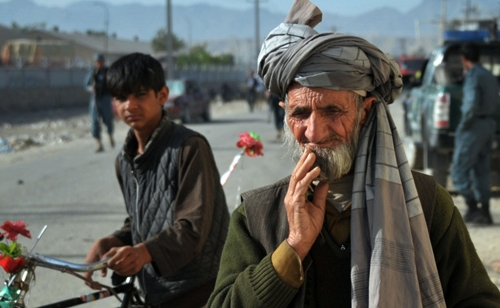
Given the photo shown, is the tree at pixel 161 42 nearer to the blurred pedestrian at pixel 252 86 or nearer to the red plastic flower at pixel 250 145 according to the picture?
the blurred pedestrian at pixel 252 86

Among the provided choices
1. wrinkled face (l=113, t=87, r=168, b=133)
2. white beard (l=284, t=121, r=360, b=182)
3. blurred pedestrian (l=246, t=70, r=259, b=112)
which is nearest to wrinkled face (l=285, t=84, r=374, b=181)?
white beard (l=284, t=121, r=360, b=182)

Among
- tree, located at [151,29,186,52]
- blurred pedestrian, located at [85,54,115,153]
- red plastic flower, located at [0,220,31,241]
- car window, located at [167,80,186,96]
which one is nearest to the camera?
red plastic flower, located at [0,220,31,241]

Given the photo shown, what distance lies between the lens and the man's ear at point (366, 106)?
237cm

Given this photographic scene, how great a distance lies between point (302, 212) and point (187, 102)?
26.4 m

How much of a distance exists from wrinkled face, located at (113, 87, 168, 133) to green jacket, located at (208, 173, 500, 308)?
1.32m

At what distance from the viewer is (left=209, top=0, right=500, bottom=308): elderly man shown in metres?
2.18

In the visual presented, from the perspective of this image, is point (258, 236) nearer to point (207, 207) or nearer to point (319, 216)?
point (319, 216)

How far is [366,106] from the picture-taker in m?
2.38

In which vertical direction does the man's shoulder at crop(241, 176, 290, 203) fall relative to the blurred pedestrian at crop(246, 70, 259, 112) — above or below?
above

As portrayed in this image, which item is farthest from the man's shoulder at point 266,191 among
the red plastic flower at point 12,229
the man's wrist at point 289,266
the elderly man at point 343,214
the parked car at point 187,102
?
the parked car at point 187,102

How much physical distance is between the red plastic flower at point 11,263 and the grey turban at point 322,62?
113cm

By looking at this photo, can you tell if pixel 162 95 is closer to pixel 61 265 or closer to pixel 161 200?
pixel 161 200

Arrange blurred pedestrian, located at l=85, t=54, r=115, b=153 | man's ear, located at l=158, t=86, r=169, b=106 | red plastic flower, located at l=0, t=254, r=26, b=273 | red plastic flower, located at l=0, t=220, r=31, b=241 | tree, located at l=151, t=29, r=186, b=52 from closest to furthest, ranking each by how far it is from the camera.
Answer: red plastic flower, located at l=0, t=254, r=26, b=273 → red plastic flower, located at l=0, t=220, r=31, b=241 → man's ear, located at l=158, t=86, r=169, b=106 → blurred pedestrian, located at l=85, t=54, r=115, b=153 → tree, located at l=151, t=29, r=186, b=52

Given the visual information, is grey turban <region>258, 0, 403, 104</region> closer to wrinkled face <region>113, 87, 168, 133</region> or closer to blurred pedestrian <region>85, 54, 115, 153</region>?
wrinkled face <region>113, 87, 168, 133</region>
